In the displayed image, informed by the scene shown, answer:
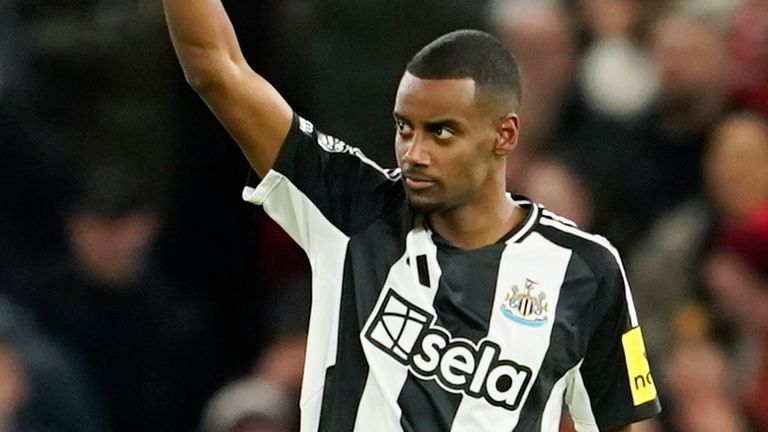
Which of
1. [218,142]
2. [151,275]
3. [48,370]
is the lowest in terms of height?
[48,370]

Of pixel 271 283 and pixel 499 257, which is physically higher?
pixel 271 283

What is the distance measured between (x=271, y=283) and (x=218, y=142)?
1.65 feet

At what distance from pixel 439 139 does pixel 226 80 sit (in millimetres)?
415

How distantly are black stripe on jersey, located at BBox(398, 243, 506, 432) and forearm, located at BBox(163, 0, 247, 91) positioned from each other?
21.8 inches

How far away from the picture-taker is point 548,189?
5.64m

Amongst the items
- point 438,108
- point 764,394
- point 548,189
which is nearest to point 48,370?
point 548,189

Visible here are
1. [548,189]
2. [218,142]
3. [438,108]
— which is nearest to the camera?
[438,108]

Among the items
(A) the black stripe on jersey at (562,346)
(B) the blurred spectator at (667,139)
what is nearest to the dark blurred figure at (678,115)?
(B) the blurred spectator at (667,139)

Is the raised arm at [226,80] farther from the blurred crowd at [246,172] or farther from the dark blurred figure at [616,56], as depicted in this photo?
the dark blurred figure at [616,56]

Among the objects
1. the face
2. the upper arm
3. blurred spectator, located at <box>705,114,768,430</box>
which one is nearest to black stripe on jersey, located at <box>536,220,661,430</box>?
the face

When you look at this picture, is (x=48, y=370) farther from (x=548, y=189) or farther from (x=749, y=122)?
(x=749, y=122)

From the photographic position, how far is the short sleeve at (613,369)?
359 cm

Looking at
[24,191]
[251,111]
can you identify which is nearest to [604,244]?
[251,111]

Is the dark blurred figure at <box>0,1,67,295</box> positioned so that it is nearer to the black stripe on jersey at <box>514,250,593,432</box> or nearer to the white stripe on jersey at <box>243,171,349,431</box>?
the white stripe on jersey at <box>243,171,349,431</box>
